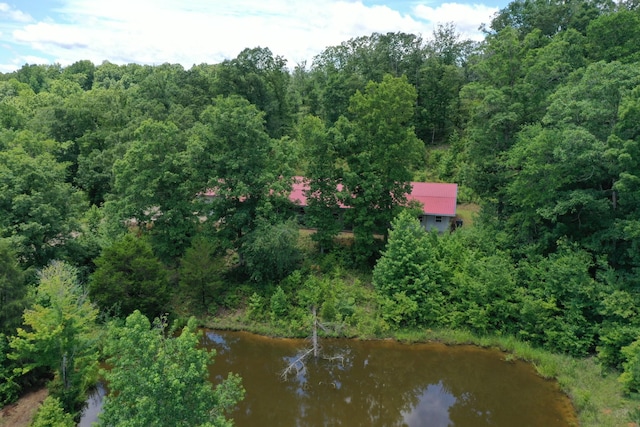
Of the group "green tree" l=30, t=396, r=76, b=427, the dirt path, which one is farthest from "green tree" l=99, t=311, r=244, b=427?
the dirt path

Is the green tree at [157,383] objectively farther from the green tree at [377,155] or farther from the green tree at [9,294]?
the green tree at [377,155]

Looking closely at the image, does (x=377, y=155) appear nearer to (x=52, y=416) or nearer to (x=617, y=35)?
(x=617, y=35)

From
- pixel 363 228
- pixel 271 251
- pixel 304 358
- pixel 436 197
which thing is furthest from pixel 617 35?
pixel 304 358

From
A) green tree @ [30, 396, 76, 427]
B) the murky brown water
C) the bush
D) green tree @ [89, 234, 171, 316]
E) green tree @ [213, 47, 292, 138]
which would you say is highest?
green tree @ [213, 47, 292, 138]

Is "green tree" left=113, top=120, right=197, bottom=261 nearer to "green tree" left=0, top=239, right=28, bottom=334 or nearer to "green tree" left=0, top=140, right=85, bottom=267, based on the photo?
"green tree" left=0, top=140, right=85, bottom=267

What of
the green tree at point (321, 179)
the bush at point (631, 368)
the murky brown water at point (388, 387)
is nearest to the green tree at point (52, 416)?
the murky brown water at point (388, 387)
